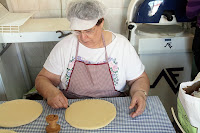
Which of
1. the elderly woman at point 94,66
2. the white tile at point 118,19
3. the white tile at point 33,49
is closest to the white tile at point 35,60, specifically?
the white tile at point 33,49

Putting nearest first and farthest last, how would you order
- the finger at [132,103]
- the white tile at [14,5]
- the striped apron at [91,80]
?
the finger at [132,103] < the striped apron at [91,80] < the white tile at [14,5]

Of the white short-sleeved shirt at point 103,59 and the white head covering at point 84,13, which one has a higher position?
the white head covering at point 84,13

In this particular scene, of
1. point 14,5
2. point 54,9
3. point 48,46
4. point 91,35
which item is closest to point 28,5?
point 14,5

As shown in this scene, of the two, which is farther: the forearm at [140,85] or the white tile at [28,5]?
the white tile at [28,5]

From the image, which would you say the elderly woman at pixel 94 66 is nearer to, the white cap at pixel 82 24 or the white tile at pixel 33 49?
the white cap at pixel 82 24

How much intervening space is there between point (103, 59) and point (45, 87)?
0.40 meters

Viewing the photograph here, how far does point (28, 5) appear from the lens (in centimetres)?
211

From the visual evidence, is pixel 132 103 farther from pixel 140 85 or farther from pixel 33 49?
pixel 33 49

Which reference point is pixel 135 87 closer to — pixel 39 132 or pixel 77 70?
pixel 77 70

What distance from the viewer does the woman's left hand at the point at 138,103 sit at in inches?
42.3

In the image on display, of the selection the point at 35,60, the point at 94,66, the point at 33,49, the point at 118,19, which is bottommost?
the point at 35,60

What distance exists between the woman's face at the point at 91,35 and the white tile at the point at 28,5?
936mm

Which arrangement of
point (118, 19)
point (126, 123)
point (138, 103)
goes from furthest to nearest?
1. point (118, 19)
2. point (138, 103)
3. point (126, 123)

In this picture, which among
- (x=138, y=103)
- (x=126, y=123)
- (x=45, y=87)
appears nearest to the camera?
(x=126, y=123)
